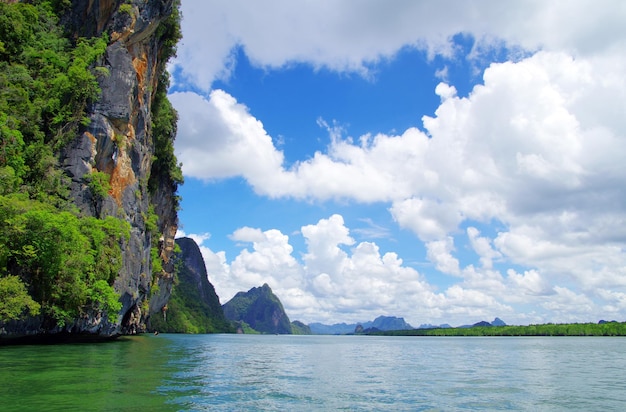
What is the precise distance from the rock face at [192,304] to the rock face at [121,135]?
73.2 metres

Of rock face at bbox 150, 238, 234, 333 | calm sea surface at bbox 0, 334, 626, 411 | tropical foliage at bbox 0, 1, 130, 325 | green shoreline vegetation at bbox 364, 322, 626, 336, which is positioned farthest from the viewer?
rock face at bbox 150, 238, 234, 333

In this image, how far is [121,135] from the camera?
40.3 m

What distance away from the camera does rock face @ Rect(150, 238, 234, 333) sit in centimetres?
12825

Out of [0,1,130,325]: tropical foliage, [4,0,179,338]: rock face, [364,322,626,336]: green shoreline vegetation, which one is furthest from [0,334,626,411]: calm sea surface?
[364,322,626,336]: green shoreline vegetation

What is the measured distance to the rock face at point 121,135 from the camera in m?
34.5

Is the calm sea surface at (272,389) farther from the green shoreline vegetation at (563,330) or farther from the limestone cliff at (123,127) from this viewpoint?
the green shoreline vegetation at (563,330)

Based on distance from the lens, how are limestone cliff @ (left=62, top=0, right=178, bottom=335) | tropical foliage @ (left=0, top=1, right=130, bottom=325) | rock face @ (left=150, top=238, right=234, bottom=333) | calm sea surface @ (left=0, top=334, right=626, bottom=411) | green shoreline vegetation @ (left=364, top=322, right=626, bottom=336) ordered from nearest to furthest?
calm sea surface @ (left=0, top=334, right=626, bottom=411)
tropical foliage @ (left=0, top=1, right=130, bottom=325)
limestone cliff @ (left=62, top=0, right=178, bottom=335)
green shoreline vegetation @ (left=364, top=322, right=626, bottom=336)
rock face @ (left=150, top=238, right=234, bottom=333)

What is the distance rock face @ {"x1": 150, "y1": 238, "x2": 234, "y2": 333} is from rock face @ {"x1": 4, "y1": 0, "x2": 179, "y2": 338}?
240ft

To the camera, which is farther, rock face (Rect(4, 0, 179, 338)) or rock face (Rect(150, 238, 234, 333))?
rock face (Rect(150, 238, 234, 333))

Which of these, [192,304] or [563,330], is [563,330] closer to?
[563,330]

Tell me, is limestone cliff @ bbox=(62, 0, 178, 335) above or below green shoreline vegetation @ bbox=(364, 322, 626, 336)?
above

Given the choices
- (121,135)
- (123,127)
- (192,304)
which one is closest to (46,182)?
(121,135)

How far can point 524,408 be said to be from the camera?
1330 centimetres

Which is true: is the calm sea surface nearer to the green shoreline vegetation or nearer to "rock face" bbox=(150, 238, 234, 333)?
"rock face" bbox=(150, 238, 234, 333)
